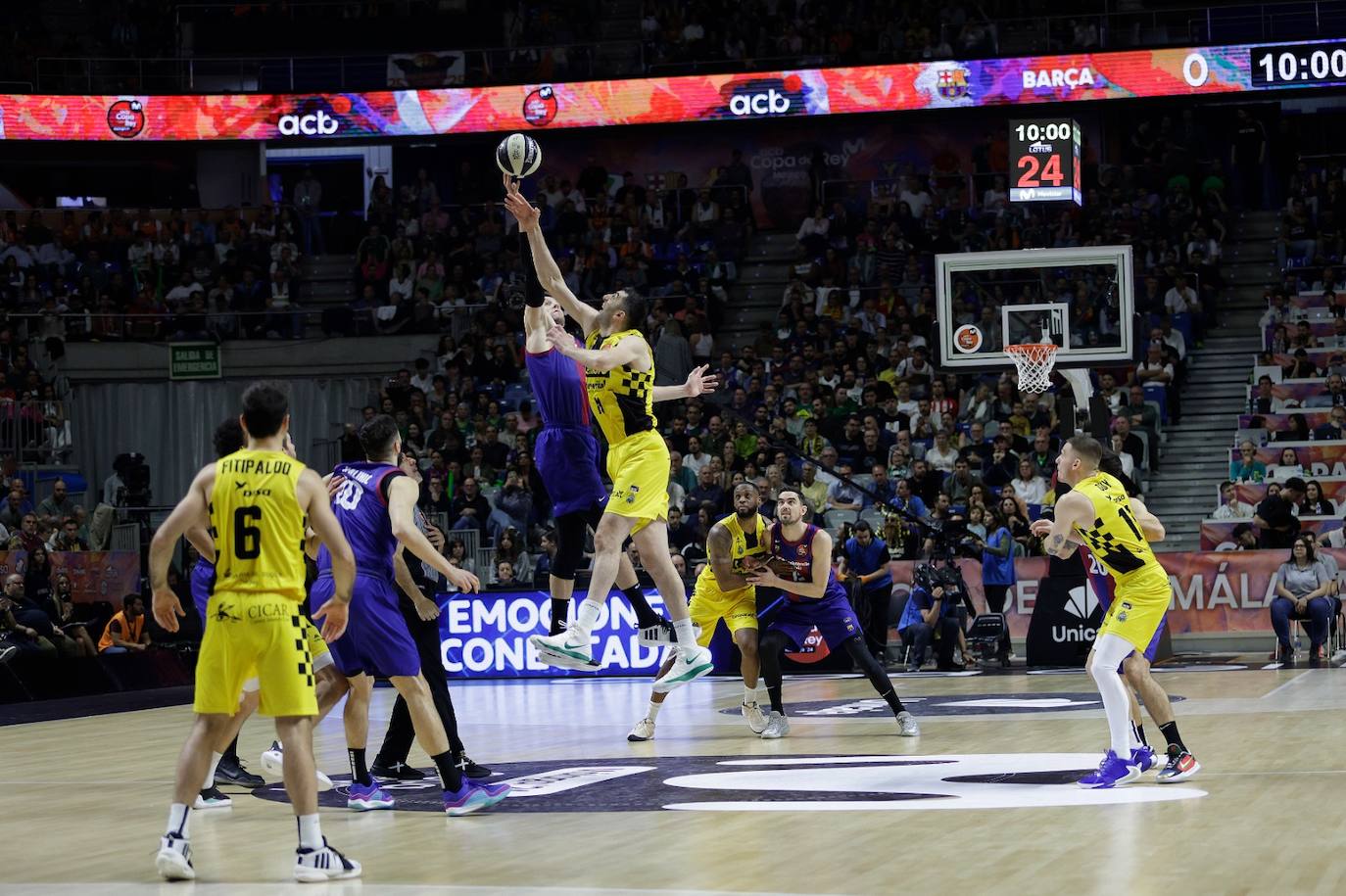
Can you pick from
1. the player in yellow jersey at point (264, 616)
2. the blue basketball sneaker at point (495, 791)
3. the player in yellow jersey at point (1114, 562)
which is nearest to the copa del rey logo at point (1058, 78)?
the player in yellow jersey at point (1114, 562)

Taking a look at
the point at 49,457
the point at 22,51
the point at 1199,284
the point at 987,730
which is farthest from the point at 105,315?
the point at 987,730

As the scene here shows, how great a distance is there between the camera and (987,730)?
39.3 ft

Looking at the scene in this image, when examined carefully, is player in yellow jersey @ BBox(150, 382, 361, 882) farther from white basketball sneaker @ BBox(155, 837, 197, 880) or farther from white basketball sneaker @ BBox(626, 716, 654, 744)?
white basketball sneaker @ BBox(626, 716, 654, 744)

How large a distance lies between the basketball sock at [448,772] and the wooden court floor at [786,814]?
0.63 ft

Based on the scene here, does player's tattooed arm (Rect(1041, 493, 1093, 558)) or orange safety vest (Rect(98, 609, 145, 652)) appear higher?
player's tattooed arm (Rect(1041, 493, 1093, 558))

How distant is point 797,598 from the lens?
12211 mm

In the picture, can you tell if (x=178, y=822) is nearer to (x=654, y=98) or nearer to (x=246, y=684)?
(x=246, y=684)

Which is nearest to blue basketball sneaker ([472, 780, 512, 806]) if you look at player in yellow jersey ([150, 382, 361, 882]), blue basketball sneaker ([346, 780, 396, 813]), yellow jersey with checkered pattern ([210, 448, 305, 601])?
blue basketball sneaker ([346, 780, 396, 813])

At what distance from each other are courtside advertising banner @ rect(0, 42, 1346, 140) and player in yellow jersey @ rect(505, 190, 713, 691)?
17.9 metres

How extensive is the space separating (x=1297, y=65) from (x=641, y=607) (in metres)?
18.7

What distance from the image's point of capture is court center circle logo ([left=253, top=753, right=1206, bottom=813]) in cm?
856

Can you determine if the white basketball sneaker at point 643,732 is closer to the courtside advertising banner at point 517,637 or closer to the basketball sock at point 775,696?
the basketball sock at point 775,696

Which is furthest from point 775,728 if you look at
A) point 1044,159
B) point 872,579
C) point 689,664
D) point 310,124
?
point 310,124

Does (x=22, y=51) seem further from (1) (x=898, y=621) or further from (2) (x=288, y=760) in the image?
(2) (x=288, y=760)
